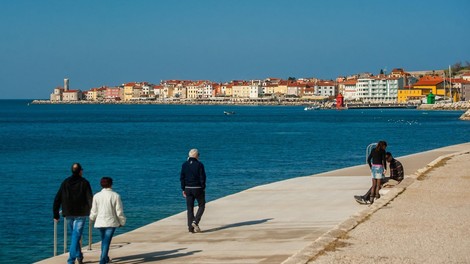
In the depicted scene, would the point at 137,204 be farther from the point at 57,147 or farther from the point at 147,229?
the point at 57,147

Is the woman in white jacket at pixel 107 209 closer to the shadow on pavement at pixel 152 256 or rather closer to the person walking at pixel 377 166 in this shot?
the shadow on pavement at pixel 152 256

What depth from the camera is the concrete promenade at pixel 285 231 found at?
467 inches

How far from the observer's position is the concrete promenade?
11867 millimetres

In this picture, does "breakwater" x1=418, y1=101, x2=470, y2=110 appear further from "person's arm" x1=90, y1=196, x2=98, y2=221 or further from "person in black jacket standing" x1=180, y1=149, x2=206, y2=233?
"person's arm" x1=90, y1=196, x2=98, y2=221

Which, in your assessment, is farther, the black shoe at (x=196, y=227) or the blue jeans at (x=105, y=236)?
the black shoe at (x=196, y=227)

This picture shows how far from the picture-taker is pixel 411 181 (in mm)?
20062

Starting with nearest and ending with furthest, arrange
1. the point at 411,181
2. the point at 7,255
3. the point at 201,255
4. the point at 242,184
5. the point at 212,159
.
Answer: the point at 201,255, the point at 7,255, the point at 411,181, the point at 242,184, the point at 212,159

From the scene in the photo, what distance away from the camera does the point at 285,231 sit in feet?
48.4


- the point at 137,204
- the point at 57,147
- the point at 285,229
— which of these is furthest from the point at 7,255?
the point at 57,147

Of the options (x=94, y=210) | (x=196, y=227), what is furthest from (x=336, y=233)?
(x=94, y=210)

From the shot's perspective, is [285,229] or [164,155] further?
[164,155]

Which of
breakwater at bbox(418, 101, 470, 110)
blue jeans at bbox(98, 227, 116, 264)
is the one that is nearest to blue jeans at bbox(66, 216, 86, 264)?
blue jeans at bbox(98, 227, 116, 264)

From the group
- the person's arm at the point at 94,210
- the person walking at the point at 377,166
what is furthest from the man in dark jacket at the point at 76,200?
the person walking at the point at 377,166

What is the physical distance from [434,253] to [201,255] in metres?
3.33
